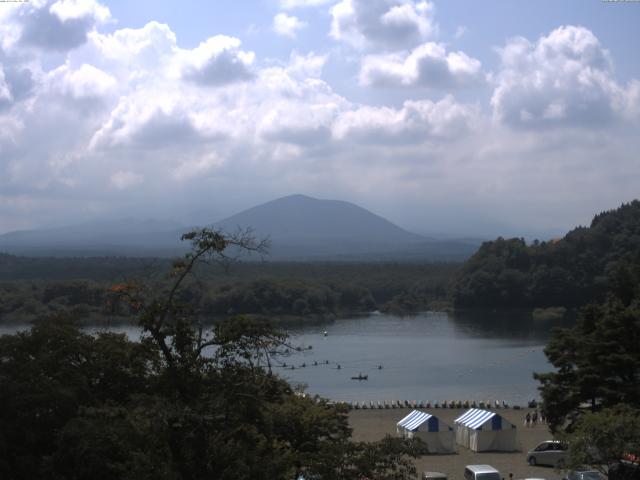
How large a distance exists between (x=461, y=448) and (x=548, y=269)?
3799 centimetres

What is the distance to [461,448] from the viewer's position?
1475 centimetres

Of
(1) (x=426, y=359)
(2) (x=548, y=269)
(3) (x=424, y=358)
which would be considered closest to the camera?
(1) (x=426, y=359)

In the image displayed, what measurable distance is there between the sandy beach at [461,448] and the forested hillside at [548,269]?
31488 mm

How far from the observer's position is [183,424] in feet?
17.0

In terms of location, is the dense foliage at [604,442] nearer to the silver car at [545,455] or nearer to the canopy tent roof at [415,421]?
the silver car at [545,455]

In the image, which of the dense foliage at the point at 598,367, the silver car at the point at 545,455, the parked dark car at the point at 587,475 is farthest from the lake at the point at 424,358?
the parked dark car at the point at 587,475

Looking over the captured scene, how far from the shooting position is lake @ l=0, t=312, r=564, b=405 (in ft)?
80.8

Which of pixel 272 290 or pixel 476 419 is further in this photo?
pixel 272 290

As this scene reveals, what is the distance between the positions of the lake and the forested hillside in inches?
150

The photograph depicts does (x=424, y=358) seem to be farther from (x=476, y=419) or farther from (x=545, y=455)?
(x=545, y=455)

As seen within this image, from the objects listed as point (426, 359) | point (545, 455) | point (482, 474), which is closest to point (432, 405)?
point (545, 455)

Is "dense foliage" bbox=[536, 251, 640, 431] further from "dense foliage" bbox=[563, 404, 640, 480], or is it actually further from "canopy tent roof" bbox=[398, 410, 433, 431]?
"dense foliage" bbox=[563, 404, 640, 480]

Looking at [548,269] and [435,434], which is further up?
[548,269]

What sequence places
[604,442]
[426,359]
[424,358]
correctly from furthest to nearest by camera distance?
[424,358], [426,359], [604,442]
